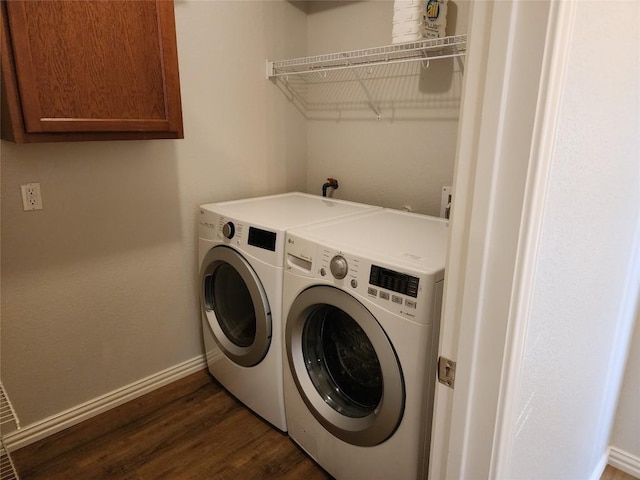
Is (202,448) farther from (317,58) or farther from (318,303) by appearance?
(317,58)

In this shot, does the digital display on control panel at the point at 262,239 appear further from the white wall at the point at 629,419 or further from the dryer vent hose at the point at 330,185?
the white wall at the point at 629,419

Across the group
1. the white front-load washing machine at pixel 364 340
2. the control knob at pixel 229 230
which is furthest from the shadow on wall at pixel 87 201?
the white front-load washing machine at pixel 364 340

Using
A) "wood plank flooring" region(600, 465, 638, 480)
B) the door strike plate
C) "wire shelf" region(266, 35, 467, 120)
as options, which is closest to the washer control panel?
the door strike plate

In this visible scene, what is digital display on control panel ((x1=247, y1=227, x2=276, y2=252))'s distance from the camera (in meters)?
1.69

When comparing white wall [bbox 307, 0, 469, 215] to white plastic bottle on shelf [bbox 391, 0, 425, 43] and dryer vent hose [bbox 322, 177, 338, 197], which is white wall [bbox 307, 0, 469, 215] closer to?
dryer vent hose [bbox 322, 177, 338, 197]

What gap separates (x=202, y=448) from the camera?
184 centimetres

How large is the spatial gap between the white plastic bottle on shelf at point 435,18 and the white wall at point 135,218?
94 centimetres

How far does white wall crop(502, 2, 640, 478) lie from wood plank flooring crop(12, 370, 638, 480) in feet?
2.75

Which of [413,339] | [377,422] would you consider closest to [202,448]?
[377,422]

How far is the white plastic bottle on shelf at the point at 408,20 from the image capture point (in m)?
1.72

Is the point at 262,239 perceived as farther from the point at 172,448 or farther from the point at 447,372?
the point at 447,372

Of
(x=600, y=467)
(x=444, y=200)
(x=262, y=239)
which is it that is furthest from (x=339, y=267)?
(x=600, y=467)

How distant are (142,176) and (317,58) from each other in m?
1.00

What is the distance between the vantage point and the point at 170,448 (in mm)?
1839
